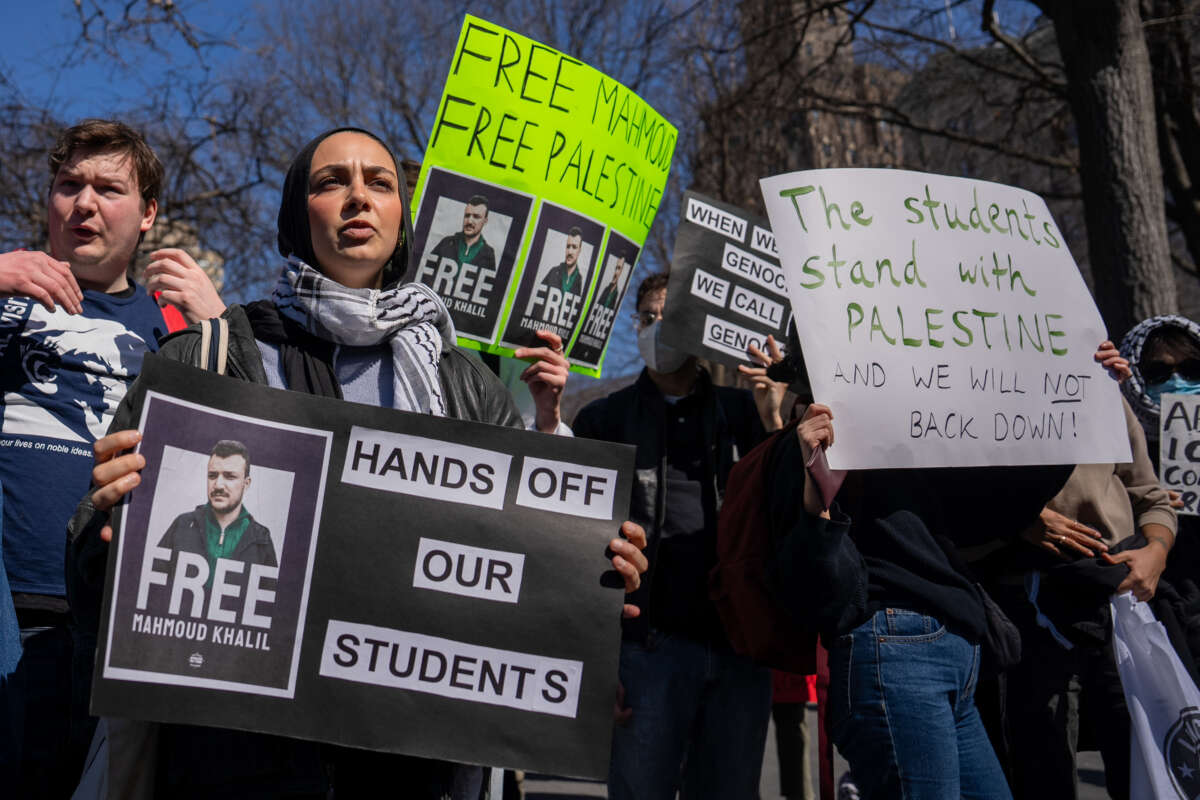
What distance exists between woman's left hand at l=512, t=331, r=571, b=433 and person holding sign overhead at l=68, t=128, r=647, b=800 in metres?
0.15

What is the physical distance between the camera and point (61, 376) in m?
2.45

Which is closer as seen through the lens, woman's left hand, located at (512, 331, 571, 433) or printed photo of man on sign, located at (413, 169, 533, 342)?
woman's left hand, located at (512, 331, 571, 433)

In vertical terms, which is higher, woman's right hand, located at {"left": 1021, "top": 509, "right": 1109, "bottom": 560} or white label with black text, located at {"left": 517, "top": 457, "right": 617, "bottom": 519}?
woman's right hand, located at {"left": 1021, "top": 509, "right": 1109, "bottom": 560}

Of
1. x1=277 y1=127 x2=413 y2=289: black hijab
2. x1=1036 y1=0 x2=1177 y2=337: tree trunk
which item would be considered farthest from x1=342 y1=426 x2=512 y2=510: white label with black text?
x1=1036 y1=0 x2=1177 y2=337: tree trunk

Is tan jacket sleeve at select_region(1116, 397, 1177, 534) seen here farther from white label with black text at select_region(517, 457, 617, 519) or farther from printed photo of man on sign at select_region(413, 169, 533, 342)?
white label with black text at select_region(517, 457, 617, 519)

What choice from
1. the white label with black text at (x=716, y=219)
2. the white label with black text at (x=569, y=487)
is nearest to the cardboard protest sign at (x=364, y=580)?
the white label with black text at (x=569, y=487)

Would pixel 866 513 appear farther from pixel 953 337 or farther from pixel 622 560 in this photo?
pixel 622 560

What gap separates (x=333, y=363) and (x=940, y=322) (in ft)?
4.89

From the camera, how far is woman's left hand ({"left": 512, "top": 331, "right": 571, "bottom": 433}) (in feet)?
7.85

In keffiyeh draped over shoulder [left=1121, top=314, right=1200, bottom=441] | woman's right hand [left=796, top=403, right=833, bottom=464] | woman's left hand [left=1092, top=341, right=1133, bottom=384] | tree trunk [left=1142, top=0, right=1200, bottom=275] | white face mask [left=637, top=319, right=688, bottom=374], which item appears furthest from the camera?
tree trunk [left=1142, top=0, right=1200, bottom=275]

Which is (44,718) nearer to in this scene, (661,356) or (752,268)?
(661,356)

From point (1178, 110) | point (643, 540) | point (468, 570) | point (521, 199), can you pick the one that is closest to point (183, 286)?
point (468, 570)

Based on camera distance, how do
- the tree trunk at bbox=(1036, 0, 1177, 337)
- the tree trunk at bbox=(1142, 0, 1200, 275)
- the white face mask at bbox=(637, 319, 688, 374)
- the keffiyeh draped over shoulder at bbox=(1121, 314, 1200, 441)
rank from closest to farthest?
1. the white face mask at bbox=(637, 319, 688, 374)
2. the keffiyeh draped over shoulder at bbox=(1121, 314, 1200, 441)
3. the tree trunk at bbox=(1036, 0, 1177, 337)
4. the tree trunk at bbox=(1142, 0, 1200, 275)

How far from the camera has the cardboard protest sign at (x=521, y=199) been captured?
3.27 meters
